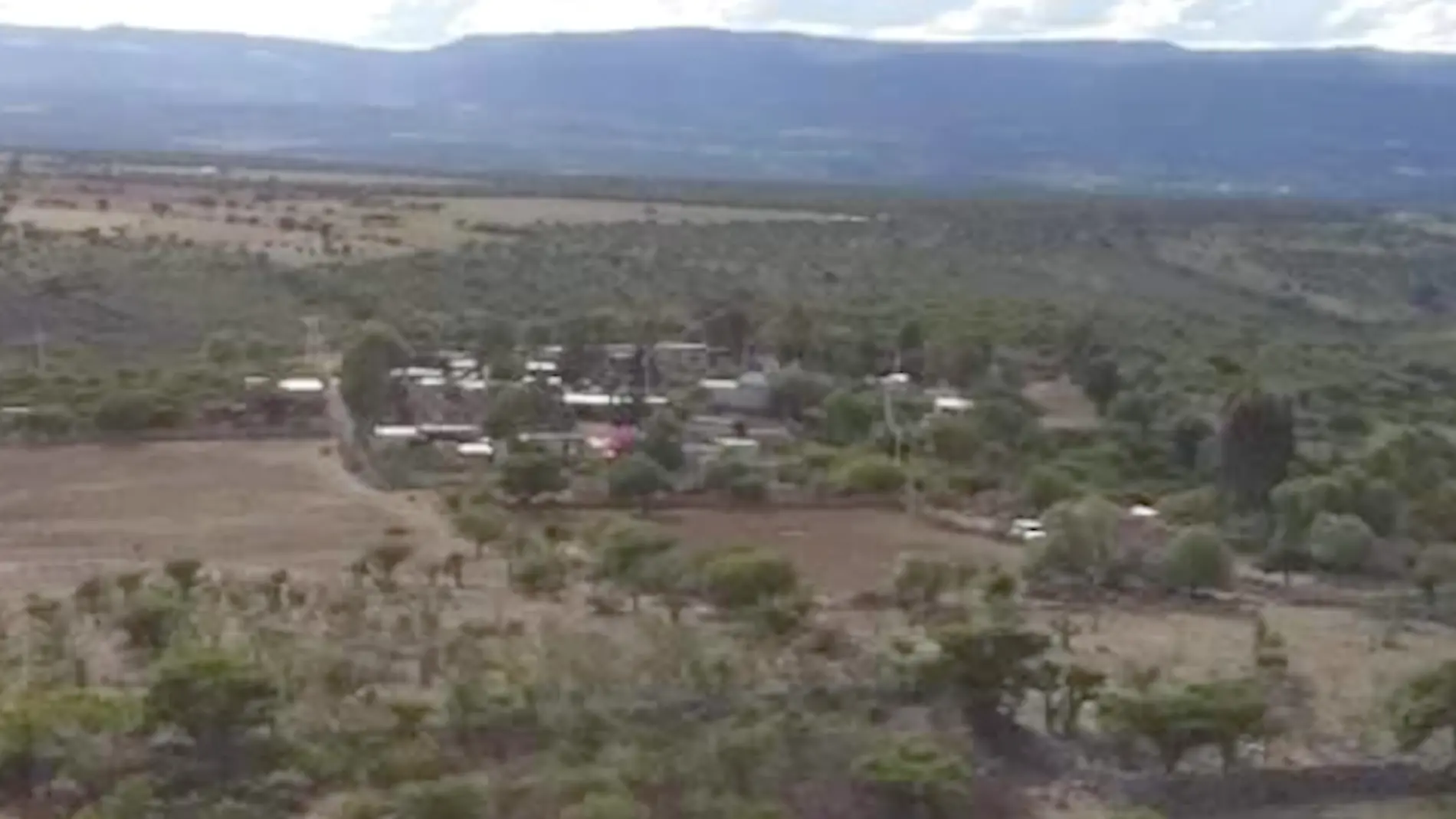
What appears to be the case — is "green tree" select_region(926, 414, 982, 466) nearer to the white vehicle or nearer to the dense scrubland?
the dense scrubland

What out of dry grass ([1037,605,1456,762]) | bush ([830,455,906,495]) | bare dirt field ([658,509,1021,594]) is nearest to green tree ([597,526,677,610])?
bare dirt field ([658,509,1021,594])

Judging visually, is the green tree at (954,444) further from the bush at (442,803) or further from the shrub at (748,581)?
the bush at (442,803)

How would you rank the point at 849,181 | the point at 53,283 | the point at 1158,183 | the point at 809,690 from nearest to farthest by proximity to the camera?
the point at 809,690, the point at 53,283, the point at 849,181, the point at 1158,183

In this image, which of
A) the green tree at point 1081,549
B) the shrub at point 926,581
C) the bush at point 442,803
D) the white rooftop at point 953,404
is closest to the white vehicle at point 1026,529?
the green tree at point 1081,549

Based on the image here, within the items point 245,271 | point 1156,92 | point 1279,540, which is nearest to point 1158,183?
point 1156,92

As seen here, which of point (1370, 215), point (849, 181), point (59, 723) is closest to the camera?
point (59, 723)

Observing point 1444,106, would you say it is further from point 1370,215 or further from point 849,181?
point 1370,215

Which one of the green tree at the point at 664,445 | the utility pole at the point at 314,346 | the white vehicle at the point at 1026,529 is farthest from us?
the utility pole at the point at 314,346
